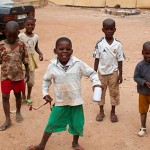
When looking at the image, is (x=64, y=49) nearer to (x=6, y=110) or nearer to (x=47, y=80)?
(x=47, y=80)

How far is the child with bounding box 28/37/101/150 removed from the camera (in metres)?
3.56

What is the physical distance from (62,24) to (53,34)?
7.54 ft

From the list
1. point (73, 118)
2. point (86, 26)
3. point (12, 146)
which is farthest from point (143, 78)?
point (86, 26)

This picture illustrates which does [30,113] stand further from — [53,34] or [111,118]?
[53,34]

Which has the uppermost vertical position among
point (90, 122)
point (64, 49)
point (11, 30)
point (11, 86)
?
point (11, 30)

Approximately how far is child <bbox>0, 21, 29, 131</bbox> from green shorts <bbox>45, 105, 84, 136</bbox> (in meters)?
0.95

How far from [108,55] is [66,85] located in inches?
44.7

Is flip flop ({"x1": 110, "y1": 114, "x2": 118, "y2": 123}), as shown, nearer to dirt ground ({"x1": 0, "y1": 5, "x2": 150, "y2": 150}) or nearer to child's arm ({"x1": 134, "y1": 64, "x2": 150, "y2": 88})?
dirt ground ({"x1": 0, "y1": 5, "x2": 150, "y2": 150})

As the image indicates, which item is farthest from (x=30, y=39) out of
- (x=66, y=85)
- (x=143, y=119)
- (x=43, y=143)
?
(x=143, y=119)

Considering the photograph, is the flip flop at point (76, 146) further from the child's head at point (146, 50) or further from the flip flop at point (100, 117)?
the child's head at point (146, 50)

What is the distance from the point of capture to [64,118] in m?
3.80

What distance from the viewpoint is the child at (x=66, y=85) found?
11.7ft

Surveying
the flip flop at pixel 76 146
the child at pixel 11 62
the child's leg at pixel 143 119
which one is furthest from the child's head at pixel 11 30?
the child's leg at pixel 143 119

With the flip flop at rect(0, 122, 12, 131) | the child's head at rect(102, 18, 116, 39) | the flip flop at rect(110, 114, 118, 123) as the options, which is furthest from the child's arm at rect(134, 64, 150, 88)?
the flip flop at rect(0, 122, 12, 131)
